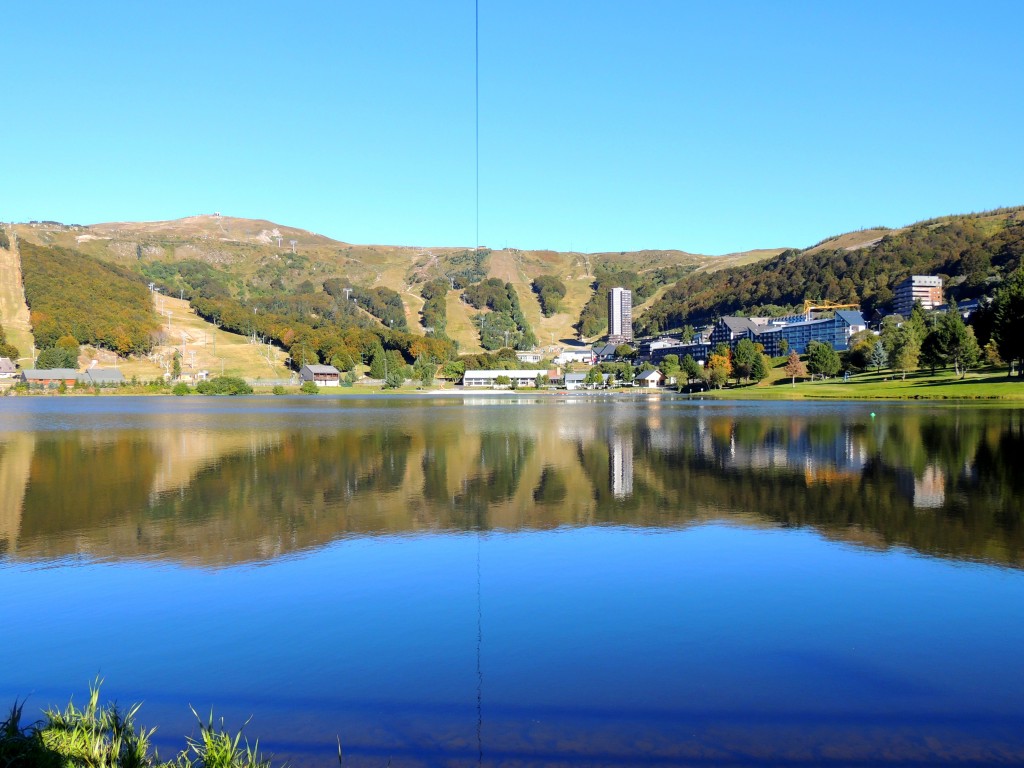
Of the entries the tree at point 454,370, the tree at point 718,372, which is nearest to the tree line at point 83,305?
the tree at point 454,370

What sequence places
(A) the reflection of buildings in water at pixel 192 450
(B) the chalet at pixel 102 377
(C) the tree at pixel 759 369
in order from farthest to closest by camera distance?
(B) the chalet at pixel 102 377, (C) the tree at pixel 759 369, (A) the reflection of buildings in water at pixel 192 450

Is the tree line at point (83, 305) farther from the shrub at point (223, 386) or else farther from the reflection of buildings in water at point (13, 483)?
the reflection of buildings in water at point (13, 483)

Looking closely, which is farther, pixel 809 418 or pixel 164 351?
pixel 164 351

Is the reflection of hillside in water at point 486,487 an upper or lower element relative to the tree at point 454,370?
lower

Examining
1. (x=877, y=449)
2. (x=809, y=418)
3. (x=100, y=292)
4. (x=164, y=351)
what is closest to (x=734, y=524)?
(x=877, y=449)

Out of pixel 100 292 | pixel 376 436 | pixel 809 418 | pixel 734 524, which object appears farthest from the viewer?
pixel 100 292

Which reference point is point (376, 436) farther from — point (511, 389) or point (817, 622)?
point (511, 389)
